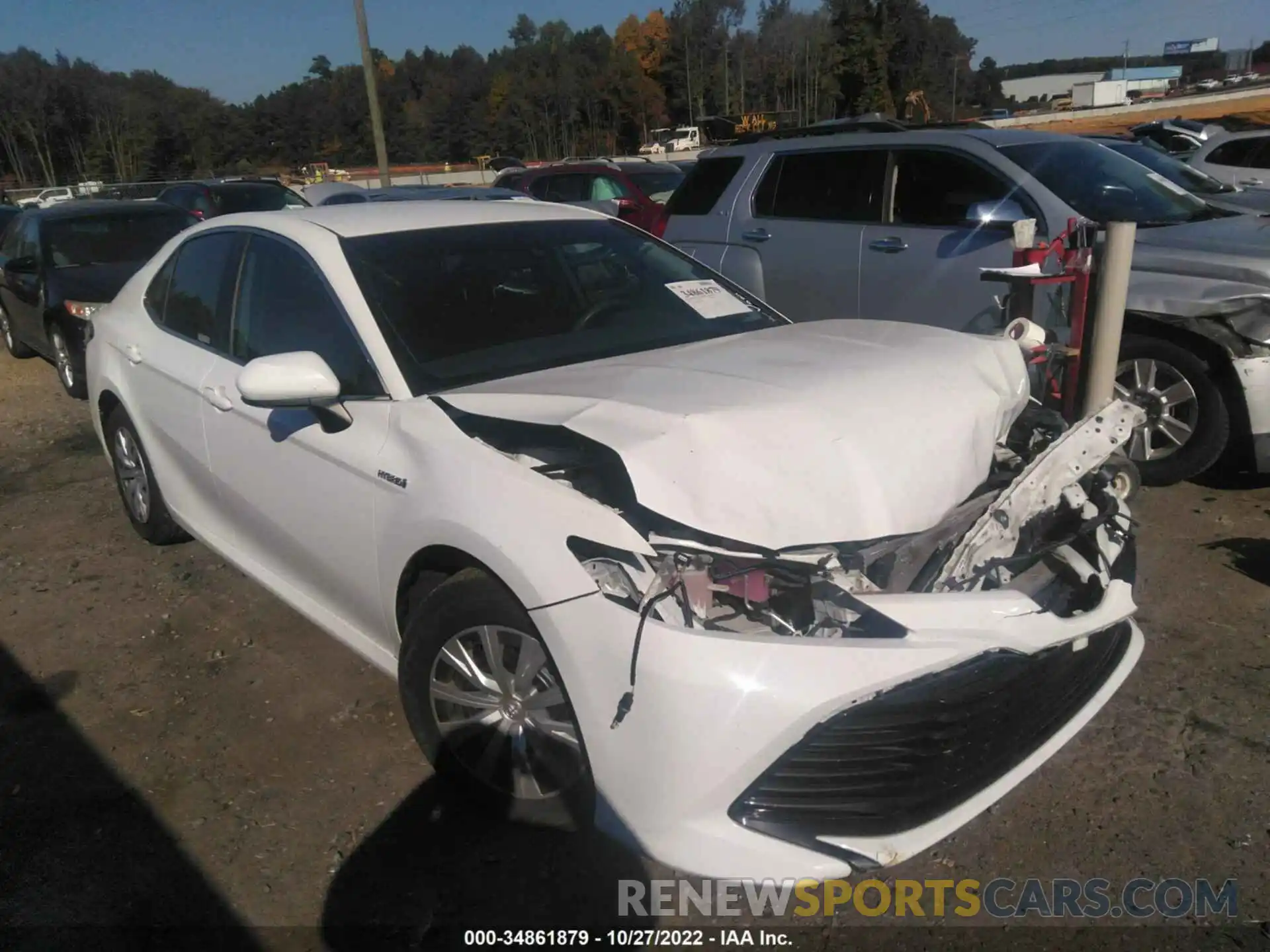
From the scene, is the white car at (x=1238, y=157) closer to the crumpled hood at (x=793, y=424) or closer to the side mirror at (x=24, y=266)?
the crumpled hood at (x=793, y=424)

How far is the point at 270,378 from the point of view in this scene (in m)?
2.77

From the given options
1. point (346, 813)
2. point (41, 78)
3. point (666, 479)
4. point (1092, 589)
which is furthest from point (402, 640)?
point (41, 78)

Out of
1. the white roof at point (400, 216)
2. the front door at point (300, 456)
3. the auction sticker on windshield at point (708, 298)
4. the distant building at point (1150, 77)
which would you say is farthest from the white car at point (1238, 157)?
the distant building at point (1150, 77)

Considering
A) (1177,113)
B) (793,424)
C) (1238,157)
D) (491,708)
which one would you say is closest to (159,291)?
(491,708)

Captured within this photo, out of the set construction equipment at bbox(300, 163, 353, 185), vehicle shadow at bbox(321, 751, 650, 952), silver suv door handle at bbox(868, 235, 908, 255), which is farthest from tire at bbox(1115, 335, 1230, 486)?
construction equipment at bbox(300, 163, 353, 185)

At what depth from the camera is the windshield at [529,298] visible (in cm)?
304

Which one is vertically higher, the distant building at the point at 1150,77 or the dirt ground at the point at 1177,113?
the distant building at the point at 1150,77

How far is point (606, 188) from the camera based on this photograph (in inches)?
535

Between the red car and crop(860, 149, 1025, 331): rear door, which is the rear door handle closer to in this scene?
crop(860, 149, 1025, 331): rear door

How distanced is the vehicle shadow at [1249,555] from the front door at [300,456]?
137 inches

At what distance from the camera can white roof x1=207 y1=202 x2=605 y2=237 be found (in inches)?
135

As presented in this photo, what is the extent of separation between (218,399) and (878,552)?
2.45 m

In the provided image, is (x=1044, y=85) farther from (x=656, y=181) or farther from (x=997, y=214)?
(x=997, y=214)

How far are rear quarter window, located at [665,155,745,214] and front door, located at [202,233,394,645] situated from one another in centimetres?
403
